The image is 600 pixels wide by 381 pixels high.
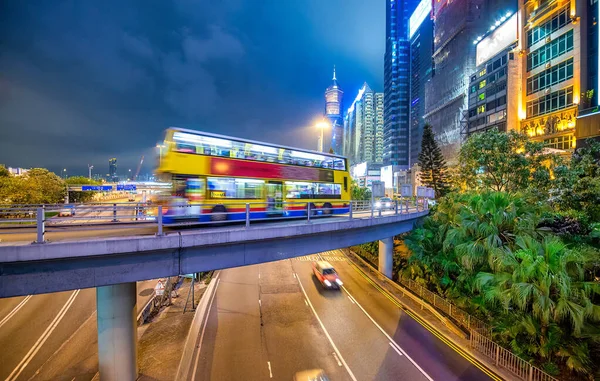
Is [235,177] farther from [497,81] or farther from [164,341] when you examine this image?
[497,81]

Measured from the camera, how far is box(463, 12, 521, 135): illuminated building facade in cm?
4381

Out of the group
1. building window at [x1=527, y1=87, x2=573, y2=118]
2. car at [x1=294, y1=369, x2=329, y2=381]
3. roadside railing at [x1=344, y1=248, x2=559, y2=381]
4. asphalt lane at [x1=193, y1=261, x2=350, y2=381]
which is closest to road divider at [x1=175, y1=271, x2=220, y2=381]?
asphalt lane at [x1=193, y1=261, x2=350, y2=381]

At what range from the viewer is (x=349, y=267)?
26.4 meters

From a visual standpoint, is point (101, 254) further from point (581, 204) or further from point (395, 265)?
point (581, 204)

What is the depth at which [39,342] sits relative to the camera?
13820 mm

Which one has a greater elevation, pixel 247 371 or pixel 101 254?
pixel 101 254

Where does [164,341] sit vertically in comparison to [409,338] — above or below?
above

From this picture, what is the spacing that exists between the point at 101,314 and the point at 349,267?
2103cm

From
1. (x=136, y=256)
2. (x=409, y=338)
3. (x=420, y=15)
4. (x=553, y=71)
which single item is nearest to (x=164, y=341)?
(x=136, y=256)

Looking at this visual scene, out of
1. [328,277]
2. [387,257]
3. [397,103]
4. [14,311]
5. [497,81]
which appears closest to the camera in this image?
[14,311]

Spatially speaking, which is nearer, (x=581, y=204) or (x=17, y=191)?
(x=581, y=204)

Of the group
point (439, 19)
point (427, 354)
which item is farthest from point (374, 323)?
point (439, 19)

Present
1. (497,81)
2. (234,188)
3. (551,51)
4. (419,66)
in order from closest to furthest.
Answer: (234,188), (551,51), (497,81), (419,66)

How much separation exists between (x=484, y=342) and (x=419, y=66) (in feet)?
379
